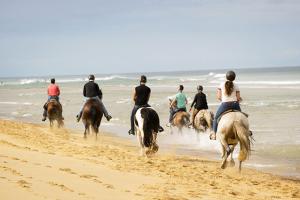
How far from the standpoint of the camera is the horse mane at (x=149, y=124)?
1353 centimetres

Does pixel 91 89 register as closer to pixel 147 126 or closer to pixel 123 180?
pixel 147 126

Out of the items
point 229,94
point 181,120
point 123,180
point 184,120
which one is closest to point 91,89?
point 181,120

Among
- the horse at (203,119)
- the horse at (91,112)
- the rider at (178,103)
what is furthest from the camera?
the rider at (178,103)

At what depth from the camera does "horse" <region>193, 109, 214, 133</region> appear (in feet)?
60.3

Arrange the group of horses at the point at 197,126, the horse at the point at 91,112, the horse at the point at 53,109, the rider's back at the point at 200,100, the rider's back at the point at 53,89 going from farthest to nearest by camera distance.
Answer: the horse at the point at 53,109 → the rider's back at the point at 53,89 → the rider's back at the point at 200,100 → the horse at the point at 91,112 → the group of horses at the point at 197,126

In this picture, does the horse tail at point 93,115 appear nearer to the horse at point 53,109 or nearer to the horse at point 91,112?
the horse at point 91,112

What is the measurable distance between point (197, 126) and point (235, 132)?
24.2ft

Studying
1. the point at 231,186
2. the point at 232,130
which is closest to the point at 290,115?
the point at 232,130

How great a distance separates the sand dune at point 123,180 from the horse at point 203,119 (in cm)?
562

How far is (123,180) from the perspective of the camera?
8953mm

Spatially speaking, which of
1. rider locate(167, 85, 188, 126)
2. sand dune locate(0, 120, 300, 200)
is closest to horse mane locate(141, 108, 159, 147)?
sand dune locate(0, 120, 300, 200)

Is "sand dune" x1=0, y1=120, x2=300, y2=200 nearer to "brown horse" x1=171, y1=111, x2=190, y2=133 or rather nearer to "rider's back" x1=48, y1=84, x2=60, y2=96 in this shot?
"brown horse" x1=171, y1=111, x2=190, y2=133

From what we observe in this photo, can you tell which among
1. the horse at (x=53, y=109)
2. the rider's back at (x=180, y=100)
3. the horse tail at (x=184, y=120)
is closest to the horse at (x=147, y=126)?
the rider's back at (x=180, y=100)

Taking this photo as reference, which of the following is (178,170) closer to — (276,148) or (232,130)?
(232,130)
